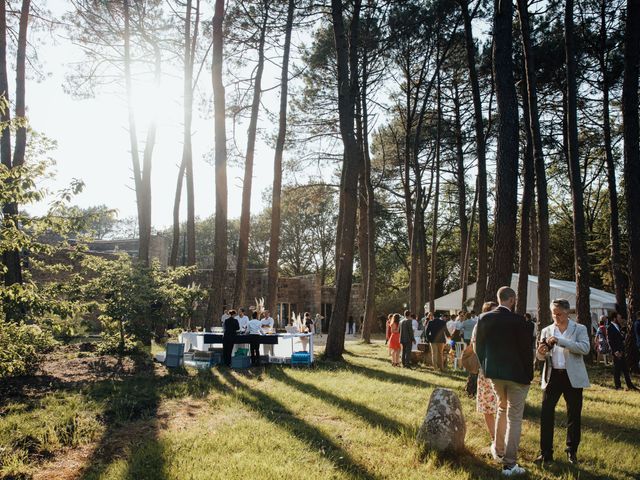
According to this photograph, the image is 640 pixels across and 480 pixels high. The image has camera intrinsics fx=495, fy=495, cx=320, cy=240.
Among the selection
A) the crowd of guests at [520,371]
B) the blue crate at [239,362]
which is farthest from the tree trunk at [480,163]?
the crowd of guests at [520,371]

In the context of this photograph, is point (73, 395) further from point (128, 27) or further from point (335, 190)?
point (335, 190)

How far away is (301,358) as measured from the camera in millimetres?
11281

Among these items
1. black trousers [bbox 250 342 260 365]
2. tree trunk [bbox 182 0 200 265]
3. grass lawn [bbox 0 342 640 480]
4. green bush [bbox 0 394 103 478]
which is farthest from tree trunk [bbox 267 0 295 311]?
green bush [bbox 0 394 103 478]

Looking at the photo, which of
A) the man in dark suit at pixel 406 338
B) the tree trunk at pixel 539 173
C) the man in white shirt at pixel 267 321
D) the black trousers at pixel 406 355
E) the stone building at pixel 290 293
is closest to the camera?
the tree trunk at pixel 539 173

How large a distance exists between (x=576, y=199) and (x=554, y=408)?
829 centimetres

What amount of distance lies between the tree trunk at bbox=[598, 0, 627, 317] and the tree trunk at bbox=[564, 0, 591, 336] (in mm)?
2356

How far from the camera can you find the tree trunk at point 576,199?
11.0 m

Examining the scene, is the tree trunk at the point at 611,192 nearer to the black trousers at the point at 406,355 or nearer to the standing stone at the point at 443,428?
the black trousers at the point at 406,355

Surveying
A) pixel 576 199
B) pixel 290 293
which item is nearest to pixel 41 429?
pixel 576 199

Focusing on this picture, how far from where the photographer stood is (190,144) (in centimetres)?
1838

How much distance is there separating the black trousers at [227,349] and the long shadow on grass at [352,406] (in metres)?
1.65

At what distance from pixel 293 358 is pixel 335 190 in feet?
33.6

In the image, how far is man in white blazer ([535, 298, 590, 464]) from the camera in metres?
4.57

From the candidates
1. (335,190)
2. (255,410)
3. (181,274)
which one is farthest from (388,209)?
(255,410)
